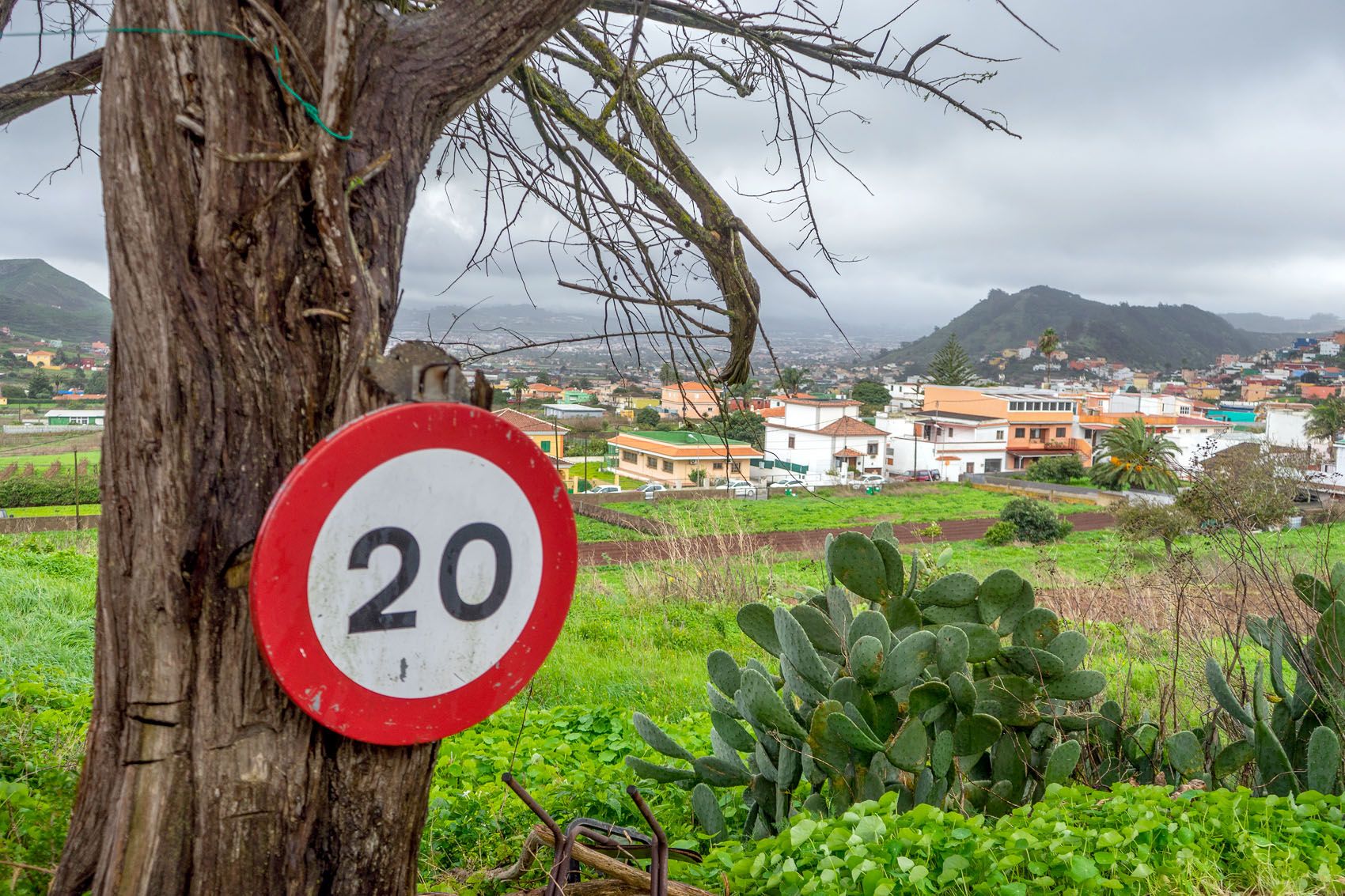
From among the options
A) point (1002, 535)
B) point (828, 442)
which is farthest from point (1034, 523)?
point (828, 442)

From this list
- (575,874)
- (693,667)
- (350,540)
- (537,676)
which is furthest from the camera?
(693,667)

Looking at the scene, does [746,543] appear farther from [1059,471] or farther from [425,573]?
[1059,471]

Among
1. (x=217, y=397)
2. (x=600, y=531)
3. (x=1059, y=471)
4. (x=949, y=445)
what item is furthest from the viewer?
(x=949, y=445)

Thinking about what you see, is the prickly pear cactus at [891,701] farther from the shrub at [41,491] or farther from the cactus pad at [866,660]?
the shrub at [41,491]

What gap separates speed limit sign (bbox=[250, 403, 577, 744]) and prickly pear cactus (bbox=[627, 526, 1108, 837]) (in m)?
0.98

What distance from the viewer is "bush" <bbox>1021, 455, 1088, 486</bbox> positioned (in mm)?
45688

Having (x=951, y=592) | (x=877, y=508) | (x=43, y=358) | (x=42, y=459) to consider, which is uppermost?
(x=43, y=358)

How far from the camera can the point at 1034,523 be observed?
27984 millimetres

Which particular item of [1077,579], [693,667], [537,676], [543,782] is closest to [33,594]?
[537,676]

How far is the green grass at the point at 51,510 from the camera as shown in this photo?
22427 millimetres

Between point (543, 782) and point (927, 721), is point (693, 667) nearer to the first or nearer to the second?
point (543, 782)

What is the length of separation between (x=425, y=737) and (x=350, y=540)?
32 centimetres

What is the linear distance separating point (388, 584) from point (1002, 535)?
28408mm

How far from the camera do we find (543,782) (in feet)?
9.55
